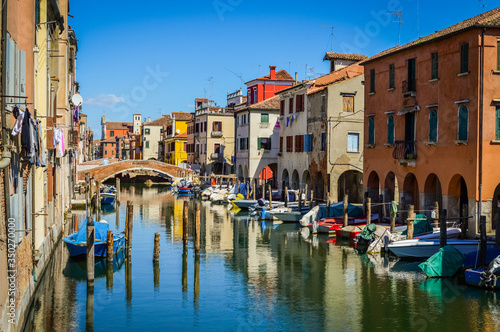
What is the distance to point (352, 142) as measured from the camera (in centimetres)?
3981

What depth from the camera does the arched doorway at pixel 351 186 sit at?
42.2 meters

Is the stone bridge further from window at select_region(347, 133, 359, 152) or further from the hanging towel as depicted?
the hanging towel

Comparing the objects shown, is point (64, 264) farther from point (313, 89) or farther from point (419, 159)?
point (313, 89)

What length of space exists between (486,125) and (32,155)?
17.1 m

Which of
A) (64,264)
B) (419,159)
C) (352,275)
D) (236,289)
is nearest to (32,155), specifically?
(236,289)

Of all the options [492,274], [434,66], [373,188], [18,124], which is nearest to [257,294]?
[492,274]

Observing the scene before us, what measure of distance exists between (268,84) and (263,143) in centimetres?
817

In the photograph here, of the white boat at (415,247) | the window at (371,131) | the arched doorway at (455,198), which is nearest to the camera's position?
the white boat at (415,247)

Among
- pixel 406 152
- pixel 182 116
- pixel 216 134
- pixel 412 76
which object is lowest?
pixel 406 152

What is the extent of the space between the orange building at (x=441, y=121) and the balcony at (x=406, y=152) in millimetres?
44

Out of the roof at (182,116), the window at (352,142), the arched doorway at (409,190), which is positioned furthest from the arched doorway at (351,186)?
the roof at (182,116)

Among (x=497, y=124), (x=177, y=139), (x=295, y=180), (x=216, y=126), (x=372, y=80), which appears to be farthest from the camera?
(x=177, y=139)

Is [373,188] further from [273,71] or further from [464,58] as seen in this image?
[273,71]

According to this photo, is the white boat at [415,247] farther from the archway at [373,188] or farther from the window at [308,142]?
the window at [308,142]
